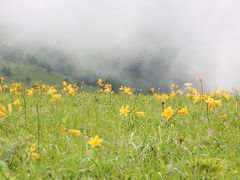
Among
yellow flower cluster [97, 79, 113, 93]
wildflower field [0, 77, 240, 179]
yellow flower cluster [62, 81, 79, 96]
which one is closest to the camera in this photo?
wildflower field [0, 77, 240, 179]

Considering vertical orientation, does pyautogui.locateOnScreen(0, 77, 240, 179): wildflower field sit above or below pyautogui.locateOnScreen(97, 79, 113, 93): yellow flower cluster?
below

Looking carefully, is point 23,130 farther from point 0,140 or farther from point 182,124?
point 182,124

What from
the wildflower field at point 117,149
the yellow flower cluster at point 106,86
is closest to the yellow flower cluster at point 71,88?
the yellow flower cluster at point 106,86

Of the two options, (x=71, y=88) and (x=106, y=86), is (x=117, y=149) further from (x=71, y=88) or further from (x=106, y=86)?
(x=106, y=86)

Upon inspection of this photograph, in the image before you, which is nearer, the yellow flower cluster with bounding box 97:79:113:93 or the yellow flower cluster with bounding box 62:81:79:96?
the yellow flower cluster with bounding box 62:81:79:96

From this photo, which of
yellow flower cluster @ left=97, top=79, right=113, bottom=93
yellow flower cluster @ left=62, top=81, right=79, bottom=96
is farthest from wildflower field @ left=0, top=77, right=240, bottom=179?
yellow flower cluster @ left=97, top=79, right=113, bottom=93

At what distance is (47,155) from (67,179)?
2.63 ft

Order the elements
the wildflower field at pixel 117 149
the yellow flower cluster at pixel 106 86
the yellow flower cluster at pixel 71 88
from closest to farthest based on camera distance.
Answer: the wildflower field at pixel 117 149 → the yellow flower cluster at pixel 71 88 → the yellow flower cluster at pixel 106 86

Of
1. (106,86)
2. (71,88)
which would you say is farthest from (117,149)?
(106,86)

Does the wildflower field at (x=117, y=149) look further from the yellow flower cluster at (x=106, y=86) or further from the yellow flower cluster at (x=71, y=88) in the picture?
the yellow flower cluster at (x=106, y=86)

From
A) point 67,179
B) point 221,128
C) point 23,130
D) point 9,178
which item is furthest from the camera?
point 221,128

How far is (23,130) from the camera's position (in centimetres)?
723

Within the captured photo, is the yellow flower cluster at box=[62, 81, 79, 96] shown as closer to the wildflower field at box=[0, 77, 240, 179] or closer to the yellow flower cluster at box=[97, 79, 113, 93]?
the yellow flower cluster at box=[97, 79, 113, 93]

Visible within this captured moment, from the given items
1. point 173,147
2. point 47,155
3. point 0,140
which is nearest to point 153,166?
point 173,147
